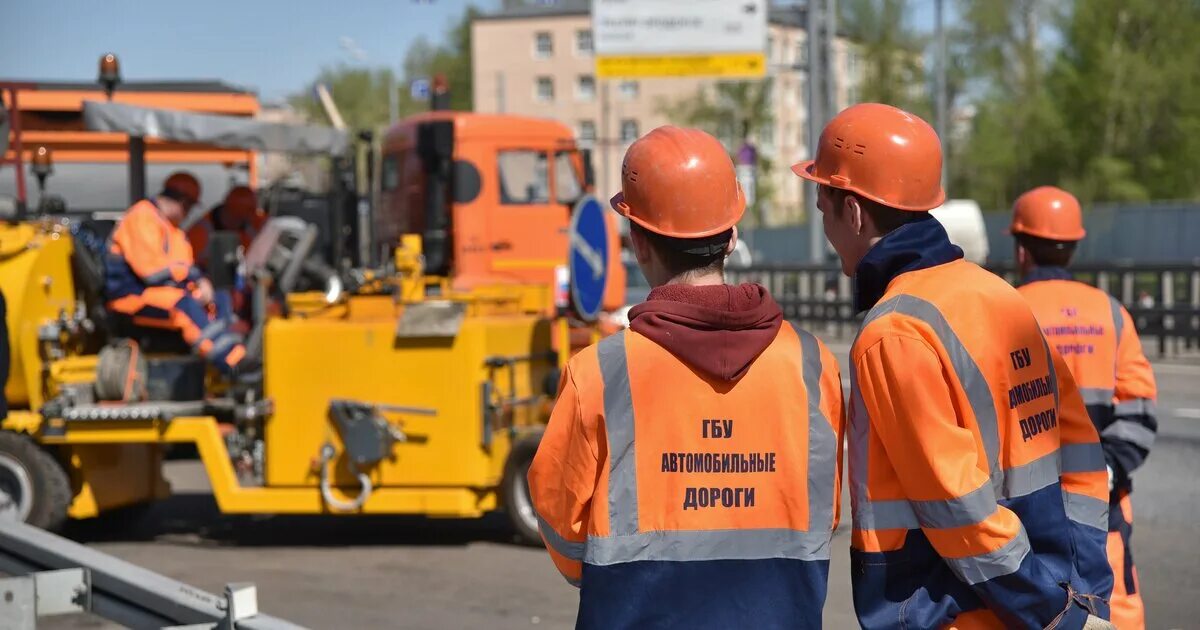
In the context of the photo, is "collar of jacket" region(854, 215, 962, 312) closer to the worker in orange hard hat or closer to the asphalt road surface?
the asphalt road surface

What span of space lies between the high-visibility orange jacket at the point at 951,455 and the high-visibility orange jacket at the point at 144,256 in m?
6.53

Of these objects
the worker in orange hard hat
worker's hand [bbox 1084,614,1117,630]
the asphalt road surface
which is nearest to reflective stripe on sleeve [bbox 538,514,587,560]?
worker's hand [bbox 1084,614,1117,630]

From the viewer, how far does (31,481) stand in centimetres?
889

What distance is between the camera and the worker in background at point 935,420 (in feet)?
9.05

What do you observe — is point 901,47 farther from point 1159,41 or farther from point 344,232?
point 344,232

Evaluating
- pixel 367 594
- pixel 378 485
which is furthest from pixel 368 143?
pixel 367 594

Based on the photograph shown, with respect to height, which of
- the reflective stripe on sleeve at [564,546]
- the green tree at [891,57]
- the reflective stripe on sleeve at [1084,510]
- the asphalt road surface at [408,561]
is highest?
the green tree at [891,57]

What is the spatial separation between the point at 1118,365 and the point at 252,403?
5.21 m

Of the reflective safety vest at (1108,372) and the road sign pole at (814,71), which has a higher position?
the road sign pole at (814,71)

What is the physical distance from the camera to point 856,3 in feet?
227

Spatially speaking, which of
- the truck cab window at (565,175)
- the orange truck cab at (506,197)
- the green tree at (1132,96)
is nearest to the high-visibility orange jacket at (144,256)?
the orange truck cab at (506,197)

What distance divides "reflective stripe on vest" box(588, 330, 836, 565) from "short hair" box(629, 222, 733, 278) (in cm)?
18

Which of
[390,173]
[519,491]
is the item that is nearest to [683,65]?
[390,173]

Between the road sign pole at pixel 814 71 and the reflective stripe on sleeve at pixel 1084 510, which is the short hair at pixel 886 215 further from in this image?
the road sign pole at pixel 814 71
